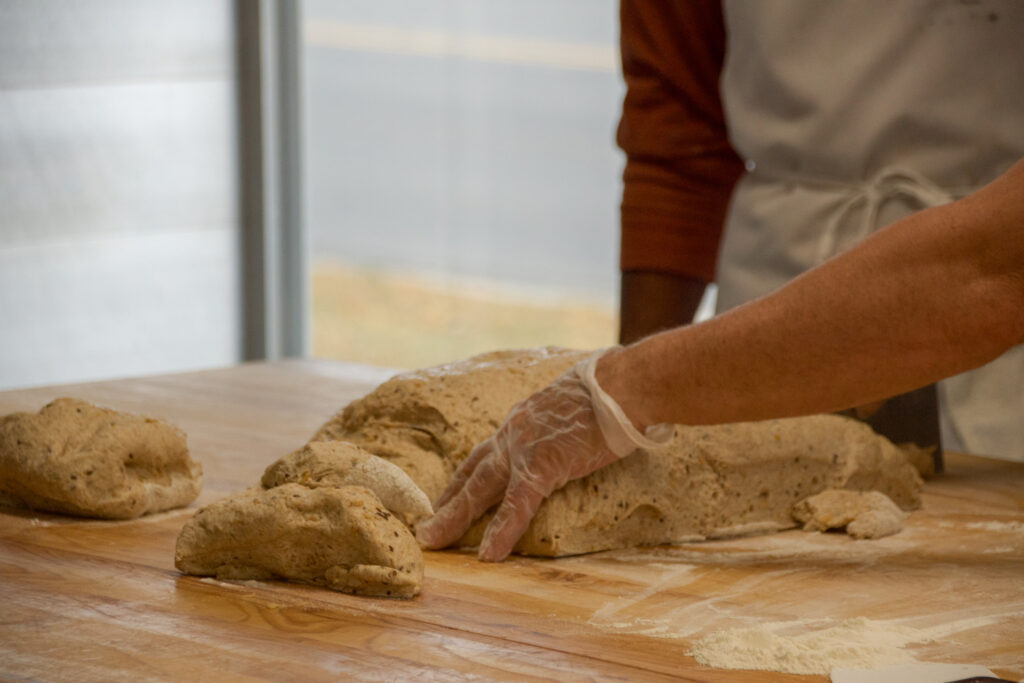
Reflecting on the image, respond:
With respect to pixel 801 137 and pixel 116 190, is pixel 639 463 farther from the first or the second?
pixel 116 190

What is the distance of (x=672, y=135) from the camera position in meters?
2.62

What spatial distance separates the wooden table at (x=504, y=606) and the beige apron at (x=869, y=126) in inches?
21.3

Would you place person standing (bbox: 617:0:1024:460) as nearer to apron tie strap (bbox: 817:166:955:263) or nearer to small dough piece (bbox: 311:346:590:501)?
apron tie strap (bbox: 817:166:955:263)

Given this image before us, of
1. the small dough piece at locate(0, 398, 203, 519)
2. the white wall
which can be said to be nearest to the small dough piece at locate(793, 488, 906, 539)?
the small dough piece at locate(0, 398, 203, 519)

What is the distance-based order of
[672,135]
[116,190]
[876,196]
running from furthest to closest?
1. [116,190]
2. [672,135]
3. [876,196]

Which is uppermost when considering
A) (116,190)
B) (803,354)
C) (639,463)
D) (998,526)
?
(116,190)

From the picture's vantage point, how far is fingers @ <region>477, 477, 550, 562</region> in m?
1.70

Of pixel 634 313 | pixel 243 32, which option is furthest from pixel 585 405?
pixel 243 32

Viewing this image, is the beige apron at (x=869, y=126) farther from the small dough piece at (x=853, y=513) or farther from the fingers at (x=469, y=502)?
the fingers at (x=469, y=502)

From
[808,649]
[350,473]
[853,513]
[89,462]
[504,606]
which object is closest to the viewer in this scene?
[808,649]

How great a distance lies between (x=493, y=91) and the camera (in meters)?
4.83

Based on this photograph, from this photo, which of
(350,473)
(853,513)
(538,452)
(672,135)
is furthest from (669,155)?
(350,473)

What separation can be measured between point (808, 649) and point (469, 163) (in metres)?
3.75

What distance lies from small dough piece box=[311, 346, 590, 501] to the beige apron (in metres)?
0.69
